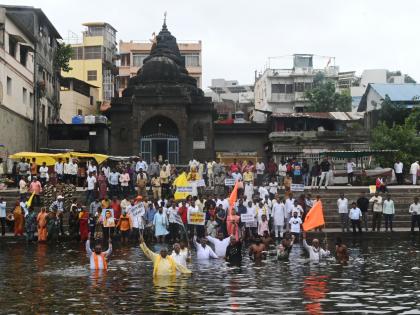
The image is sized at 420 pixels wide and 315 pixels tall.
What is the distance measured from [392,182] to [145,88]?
16.0 metres

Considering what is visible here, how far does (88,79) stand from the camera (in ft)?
262

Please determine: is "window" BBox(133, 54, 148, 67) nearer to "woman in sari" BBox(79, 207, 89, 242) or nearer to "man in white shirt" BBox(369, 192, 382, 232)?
"man in white shirt" BBox(369, 192, 382, 232)

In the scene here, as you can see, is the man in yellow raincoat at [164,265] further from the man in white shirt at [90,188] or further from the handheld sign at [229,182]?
the handheld sign at [229,182]

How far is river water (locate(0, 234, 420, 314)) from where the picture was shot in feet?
43.4

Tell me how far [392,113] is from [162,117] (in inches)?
694

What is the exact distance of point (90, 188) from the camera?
3111cm

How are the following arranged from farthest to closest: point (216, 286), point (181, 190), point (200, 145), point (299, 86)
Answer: point (299, 86), point (200, 145), point (181, 190), point (216, 286)

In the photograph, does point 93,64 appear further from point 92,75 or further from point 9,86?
point 9,86

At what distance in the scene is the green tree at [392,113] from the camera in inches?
2103

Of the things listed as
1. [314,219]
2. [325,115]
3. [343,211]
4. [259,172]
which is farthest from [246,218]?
[325,115]

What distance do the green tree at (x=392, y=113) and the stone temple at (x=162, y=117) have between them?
13.8 m

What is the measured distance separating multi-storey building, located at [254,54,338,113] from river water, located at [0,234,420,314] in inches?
2068

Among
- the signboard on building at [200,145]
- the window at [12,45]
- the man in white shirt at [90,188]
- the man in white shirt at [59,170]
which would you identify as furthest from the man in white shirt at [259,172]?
the window at [12,45]

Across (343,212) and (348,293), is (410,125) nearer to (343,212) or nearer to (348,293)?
(343,212)
